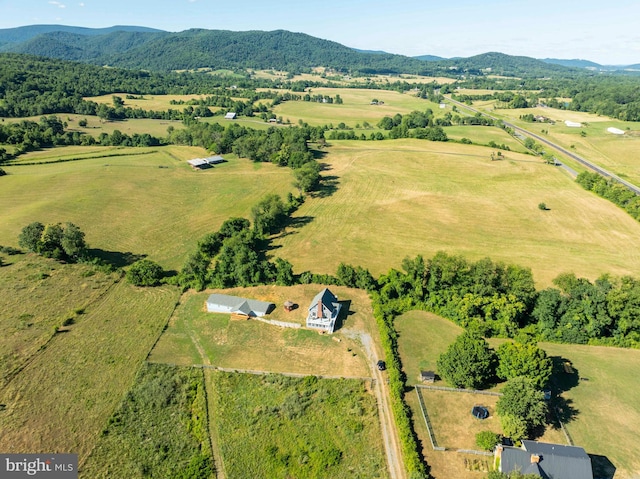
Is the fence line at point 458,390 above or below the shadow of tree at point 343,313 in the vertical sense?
below

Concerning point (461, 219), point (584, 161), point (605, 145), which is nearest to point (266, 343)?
point (461, 219)

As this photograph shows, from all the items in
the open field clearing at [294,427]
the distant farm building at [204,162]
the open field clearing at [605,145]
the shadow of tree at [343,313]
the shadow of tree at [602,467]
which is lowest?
the open field clearing at [294,427]

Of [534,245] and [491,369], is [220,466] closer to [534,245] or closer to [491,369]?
[491,369]

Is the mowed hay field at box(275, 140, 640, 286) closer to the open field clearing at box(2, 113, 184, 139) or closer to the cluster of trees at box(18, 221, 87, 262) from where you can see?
the cluster of trees at box(18, 221, 87, 262)

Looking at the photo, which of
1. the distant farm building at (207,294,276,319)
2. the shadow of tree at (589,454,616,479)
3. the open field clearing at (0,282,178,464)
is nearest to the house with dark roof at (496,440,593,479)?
the shadow of tree at (589,454,616,479)

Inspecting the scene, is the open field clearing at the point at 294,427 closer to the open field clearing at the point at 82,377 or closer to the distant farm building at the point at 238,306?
→ the open field clearing at the point at 82,377

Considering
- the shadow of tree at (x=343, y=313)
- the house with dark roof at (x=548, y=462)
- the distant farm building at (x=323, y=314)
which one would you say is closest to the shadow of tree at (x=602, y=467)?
the house with dark roof at (x=548, y=462)

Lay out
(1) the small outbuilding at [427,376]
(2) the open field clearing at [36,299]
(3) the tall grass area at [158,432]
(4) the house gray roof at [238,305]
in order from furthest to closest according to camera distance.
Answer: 1. (4) the house gray roof at [238,305]
2. (2) the open field clearing at [36,299]
3. (1) the small outbuilding at [427,376]
4. (3) the tall grass area at [158,432]

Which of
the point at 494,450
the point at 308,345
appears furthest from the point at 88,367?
the point at 494,450
